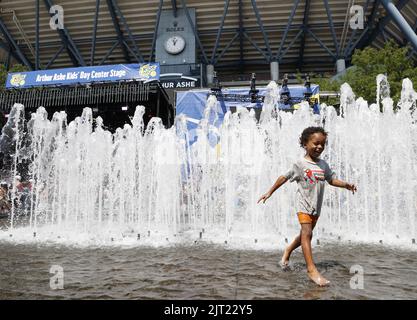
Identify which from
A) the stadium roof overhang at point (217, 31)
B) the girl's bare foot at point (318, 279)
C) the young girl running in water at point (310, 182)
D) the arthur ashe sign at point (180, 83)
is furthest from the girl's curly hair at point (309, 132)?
the stadium roof overhang at point (217, 31)

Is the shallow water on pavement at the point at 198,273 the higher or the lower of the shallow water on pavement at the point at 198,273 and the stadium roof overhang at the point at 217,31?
the lower

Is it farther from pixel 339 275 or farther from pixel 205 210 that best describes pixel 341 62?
pixel 339 275

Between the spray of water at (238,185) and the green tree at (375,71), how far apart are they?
29.3 feet

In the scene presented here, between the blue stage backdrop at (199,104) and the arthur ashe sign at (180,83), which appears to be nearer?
the blue stage backdrop at (199,104)

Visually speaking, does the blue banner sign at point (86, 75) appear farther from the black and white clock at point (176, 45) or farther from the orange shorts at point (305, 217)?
the orange shorts at point (305, 217)

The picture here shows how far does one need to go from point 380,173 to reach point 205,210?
15.4 ft

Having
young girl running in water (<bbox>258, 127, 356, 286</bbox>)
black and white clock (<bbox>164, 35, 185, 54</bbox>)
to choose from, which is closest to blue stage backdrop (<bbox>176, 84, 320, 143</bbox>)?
black and white clock (<bbox>164, 35, 185, 54</bbox>)

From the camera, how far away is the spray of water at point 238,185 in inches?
279

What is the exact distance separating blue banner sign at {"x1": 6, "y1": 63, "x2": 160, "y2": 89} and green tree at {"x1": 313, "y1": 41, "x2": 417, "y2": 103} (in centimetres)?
1083

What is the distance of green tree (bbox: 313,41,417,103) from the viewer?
1938 cm

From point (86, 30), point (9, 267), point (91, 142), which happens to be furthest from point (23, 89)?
point (9, 267)

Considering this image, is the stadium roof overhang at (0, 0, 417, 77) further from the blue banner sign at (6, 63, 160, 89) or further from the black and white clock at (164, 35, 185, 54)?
the blue banner sign at (6, 63, 160, 89)

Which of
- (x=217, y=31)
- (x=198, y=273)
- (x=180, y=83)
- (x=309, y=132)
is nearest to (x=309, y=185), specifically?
(x=309, y=132)

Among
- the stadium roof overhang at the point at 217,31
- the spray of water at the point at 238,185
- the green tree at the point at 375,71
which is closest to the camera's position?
the spray of water at the point at 238,185
